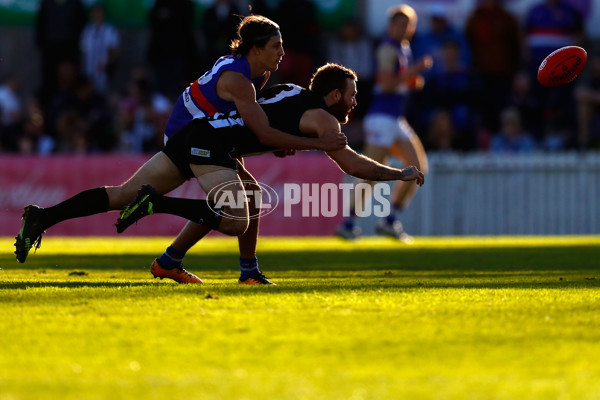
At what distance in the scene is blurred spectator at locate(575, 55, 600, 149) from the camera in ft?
55.6

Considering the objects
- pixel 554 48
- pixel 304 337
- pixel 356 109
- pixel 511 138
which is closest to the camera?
pixel 304 337

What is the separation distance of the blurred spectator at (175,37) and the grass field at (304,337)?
10.3 m

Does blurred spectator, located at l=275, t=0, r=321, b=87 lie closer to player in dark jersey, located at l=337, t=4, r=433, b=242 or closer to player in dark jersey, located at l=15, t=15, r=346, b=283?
player in dark jersey, located at l=337, t=4, r=433, b=242

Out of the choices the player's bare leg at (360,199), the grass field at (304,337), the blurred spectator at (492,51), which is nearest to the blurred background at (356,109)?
the blurred spectator at (492,51)

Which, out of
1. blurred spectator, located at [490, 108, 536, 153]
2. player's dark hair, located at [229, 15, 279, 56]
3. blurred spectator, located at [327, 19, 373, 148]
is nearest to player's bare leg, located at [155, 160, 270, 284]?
player's dark hair, located at [229, 15, 279, 56]

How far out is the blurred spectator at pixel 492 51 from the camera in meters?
17.5

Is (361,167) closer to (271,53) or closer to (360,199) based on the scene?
(271,53)

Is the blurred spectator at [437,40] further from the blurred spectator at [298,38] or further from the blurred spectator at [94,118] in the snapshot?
the blurred spectator at [94,118]

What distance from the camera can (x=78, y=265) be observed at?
9.29m

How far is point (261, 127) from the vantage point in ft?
22.6

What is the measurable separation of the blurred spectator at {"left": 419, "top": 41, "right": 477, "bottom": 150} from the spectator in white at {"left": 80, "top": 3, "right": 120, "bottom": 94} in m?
5.16

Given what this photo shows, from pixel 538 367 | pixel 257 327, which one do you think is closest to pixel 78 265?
pixel 257 327

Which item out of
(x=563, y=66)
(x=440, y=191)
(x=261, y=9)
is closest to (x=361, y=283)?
(x=563, y=66)

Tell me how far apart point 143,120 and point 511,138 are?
5.70 m
